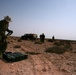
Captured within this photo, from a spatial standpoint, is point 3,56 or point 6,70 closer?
point 6,70

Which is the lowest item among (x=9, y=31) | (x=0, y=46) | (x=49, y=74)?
(x=49, y=74)

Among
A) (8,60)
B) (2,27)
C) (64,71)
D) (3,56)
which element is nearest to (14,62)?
(8,60)

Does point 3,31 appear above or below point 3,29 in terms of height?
below

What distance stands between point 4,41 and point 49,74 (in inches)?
162

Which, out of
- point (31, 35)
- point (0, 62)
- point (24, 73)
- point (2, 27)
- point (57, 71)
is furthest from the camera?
point (31, 35)

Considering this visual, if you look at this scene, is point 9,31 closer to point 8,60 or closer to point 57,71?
point 8,60

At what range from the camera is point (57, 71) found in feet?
24.3

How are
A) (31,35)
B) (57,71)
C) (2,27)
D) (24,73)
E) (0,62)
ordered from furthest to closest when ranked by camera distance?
(31,35), (2,27), (0,62), (57,71), (24,73)

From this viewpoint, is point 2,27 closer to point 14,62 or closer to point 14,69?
point 14,62

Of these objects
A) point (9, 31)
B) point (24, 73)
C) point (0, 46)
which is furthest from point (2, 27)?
point (24, 73)

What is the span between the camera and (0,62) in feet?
28.0

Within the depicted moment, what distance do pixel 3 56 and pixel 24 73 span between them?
3.02m

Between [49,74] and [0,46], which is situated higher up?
[0,46]

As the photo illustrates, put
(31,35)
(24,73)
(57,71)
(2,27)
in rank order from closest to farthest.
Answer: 1. (24,73)
2. (57,71)
3. (2,27)
4. (31,35)
